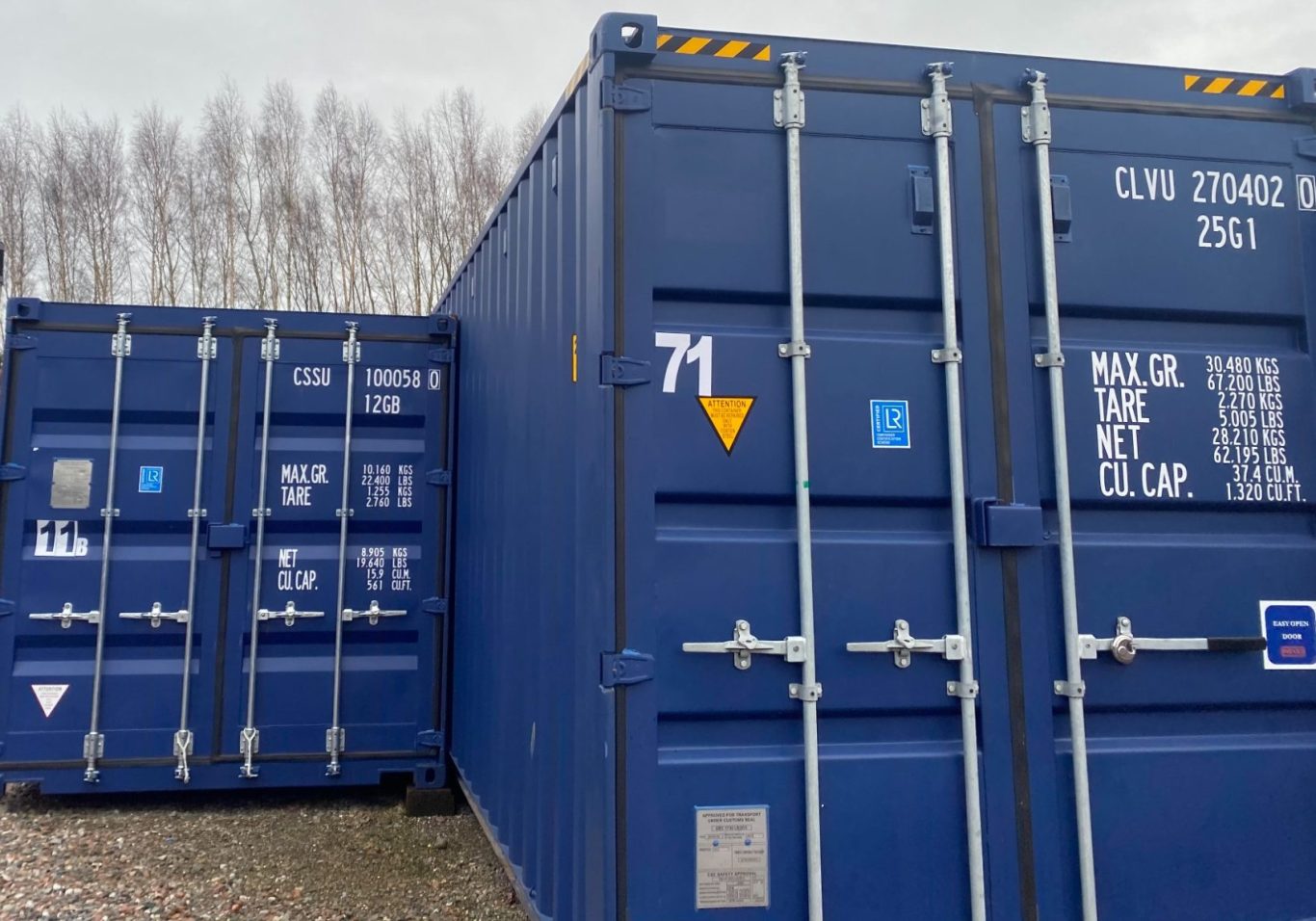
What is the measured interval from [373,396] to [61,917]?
3.17 metres

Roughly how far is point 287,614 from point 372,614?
49 cm

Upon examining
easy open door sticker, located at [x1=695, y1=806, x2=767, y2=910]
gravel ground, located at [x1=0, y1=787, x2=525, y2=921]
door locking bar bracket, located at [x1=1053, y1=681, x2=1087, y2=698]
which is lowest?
gravel ground, located at [x1=0, y1=787, x2=525, y2=921]

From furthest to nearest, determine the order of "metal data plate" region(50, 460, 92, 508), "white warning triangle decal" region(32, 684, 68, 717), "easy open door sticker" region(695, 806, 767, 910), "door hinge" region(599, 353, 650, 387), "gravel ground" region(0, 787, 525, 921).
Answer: "metal data plate" region(50, 460, 92, 508)
"white warning triangle decal" region(32, 684, 68, 717)
"gravel ground" region(0, 787, 525, 921)
"door hinge" region(599, 353, 650, 387)
"easy open door sticker" region(695, 806, 767, 910)

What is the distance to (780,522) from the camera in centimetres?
294

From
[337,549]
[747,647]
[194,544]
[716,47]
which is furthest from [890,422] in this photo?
[194,544]

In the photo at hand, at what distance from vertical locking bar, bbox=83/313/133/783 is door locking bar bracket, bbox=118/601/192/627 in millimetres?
138

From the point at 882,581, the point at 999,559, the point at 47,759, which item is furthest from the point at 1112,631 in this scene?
the point at 47,759

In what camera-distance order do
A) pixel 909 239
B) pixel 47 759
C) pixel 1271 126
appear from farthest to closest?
pixel 47 759, pixel 1271 126, pixel 909 239

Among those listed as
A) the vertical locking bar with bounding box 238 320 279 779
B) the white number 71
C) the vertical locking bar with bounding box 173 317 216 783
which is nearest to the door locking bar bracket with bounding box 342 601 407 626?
the vertical locking bar with bounding box 238 320 279 779

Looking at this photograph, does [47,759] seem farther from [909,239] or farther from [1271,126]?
[1271,126]

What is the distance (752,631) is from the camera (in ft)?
9.41

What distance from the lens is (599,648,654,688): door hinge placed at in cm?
281

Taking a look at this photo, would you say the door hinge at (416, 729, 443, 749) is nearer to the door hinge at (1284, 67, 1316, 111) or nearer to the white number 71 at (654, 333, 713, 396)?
the white number 71 at (654, 333, 713, 396)

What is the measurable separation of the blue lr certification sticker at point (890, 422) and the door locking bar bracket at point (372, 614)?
167 inches
